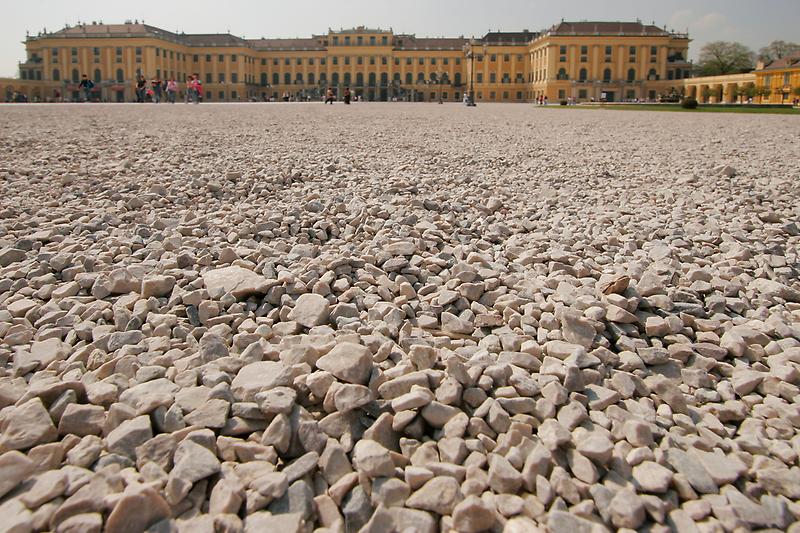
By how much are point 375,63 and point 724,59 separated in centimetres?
4963

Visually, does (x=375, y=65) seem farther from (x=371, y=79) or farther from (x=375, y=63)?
(x=371, y=79)

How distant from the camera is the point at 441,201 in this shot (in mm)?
5180

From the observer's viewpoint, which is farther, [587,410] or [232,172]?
[232,172]

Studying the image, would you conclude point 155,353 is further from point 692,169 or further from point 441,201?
point 692,169

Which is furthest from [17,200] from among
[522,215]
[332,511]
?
[332,511]

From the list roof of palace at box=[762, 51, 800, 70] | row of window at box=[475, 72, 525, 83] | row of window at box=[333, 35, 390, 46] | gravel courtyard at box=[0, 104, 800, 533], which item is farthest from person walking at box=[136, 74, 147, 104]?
row of window at box=[475, 72, 525, 83]

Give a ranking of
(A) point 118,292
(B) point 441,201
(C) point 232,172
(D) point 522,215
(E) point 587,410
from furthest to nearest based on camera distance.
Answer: (C) point 232,172, (B) point 441,201, (D) point 522,215, (A) point 118,292, (E) point 587,410

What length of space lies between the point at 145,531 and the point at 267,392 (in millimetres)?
559

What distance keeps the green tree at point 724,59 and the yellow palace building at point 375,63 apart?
3.22m

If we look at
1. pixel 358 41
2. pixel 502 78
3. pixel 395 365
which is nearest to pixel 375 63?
pixel 358 41

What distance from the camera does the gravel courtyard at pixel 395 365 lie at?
5.13 ft

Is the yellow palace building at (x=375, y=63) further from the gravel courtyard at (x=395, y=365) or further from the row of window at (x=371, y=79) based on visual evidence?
the gravel courtyard at (x=395, y=365)

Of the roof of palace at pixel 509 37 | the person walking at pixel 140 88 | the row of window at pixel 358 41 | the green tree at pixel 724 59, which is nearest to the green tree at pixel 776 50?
the green tree at pixel 724 59

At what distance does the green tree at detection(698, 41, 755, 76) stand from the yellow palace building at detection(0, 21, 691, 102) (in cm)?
322
